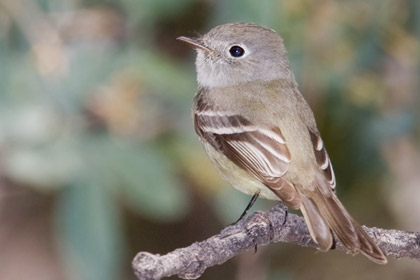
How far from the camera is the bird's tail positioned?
9.51 feet

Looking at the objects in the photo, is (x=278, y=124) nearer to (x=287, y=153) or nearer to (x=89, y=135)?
(x=287, y=153)

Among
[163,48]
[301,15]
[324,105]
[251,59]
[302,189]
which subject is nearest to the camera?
[302,189]

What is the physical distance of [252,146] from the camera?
3717 millimetres

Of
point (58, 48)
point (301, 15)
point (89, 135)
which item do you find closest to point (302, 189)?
point (89, 135)

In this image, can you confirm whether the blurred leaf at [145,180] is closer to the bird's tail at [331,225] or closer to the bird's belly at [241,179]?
the bird's belly at [241,179]

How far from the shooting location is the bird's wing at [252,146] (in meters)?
3.50

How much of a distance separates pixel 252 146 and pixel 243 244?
769 millimetres

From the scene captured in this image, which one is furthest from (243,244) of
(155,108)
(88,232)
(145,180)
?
(155,108)

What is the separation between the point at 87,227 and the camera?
4.24 m

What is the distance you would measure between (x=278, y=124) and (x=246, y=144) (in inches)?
6.0

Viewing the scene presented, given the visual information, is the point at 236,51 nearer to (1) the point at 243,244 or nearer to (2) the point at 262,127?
(2) the point at 262,127

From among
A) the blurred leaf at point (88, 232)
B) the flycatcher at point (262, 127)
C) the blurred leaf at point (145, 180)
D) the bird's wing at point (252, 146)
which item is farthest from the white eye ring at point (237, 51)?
the blurred leaf at point (88, 232)

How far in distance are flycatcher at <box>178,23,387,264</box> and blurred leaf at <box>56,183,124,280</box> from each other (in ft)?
2.09

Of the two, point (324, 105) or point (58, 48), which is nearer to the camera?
point (58, 48)
